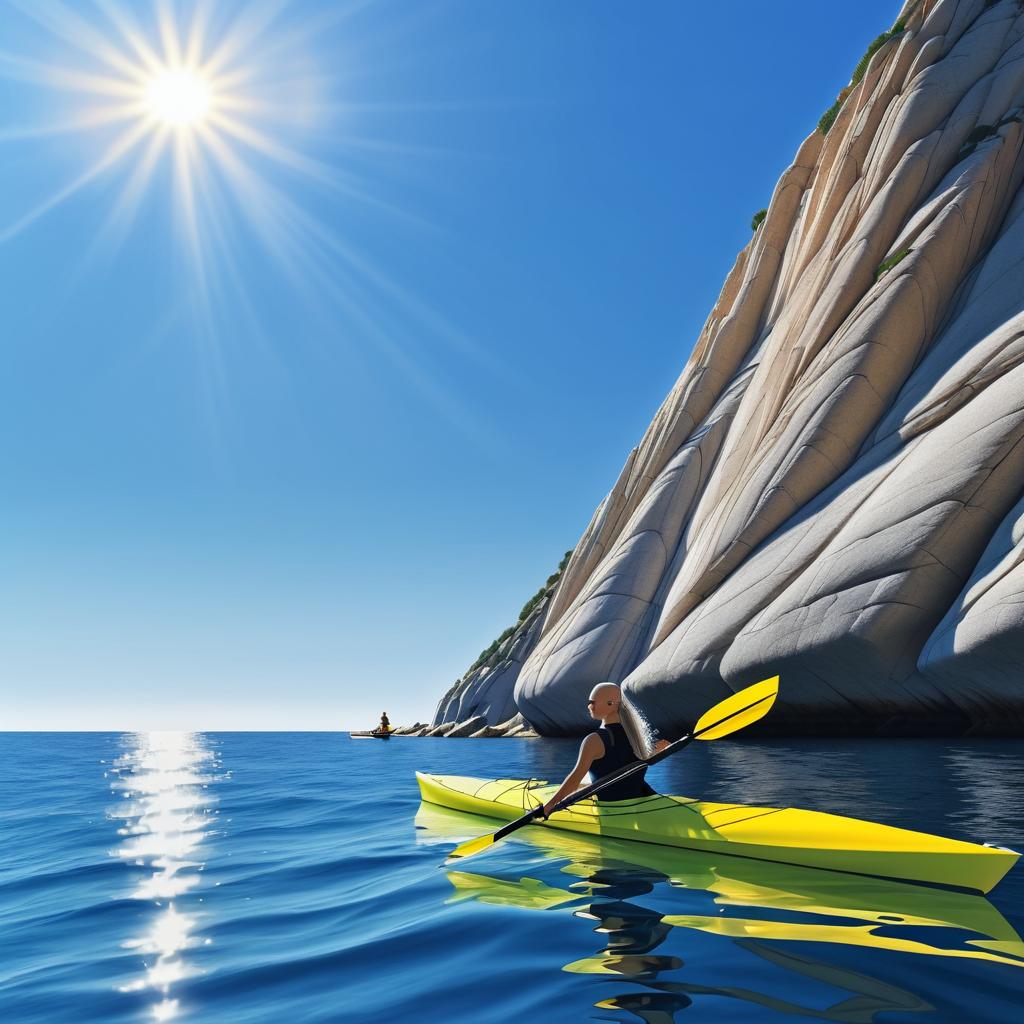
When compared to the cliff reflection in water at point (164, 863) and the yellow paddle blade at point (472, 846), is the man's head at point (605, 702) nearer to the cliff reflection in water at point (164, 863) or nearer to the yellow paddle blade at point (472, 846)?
the yellow paddle blade at point (472, 846)

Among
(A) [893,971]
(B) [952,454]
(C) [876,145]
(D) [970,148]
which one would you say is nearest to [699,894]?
(A) [893,971]

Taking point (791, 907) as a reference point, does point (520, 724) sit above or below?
above

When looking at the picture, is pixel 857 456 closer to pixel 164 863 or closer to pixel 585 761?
pixel 585 761

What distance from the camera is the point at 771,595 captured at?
2034 cm

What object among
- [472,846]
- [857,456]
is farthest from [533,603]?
[472,846]

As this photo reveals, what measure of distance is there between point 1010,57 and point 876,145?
16.7 ft

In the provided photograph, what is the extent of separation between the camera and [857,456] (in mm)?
22250

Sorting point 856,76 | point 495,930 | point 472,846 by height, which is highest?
point 856,76

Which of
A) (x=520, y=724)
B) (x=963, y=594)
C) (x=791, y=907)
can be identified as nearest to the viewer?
(x=791, y=907)

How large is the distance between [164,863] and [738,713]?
21.5 ft

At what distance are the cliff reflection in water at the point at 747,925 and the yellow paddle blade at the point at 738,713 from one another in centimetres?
112

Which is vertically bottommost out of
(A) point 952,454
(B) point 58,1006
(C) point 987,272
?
(B) point 58,1006

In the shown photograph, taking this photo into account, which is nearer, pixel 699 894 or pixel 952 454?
pixel 699 894

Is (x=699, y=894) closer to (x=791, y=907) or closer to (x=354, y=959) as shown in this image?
(x=791, y=907)
